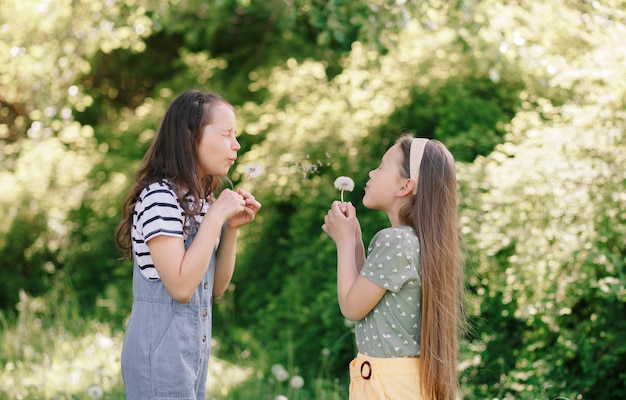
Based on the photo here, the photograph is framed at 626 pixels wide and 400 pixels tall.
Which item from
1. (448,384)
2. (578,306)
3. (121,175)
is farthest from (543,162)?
(121,175)

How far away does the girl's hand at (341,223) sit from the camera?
243cm

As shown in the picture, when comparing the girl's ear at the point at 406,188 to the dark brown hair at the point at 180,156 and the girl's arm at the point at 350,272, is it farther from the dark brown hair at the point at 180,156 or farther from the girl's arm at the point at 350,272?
the dark brown hair at the point at 180,156

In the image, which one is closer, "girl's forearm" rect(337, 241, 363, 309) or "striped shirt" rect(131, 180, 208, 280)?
"striped shirt" rect(131, 180, 208, 280)

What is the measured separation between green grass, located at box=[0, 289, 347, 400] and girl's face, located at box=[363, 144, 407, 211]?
121 centimetres

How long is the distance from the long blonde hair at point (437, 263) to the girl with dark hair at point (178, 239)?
0.51m

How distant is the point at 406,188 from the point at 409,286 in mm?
290

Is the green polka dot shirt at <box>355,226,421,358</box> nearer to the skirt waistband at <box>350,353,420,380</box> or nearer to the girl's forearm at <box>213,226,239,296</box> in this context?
the skirt waistband at <box>350,353,420,380</box>

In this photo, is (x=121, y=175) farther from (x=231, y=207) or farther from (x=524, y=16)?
(x=231, y=207)

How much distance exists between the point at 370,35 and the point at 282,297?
183cm

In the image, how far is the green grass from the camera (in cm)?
399

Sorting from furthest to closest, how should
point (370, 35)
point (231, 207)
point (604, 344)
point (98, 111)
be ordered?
point (98, 111)
point (370, 35)
point (604, 344)
point (231, 207)

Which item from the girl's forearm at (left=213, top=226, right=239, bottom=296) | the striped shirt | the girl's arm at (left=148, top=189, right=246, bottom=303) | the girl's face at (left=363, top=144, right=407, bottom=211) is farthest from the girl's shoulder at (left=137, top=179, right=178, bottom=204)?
the girl's face at (left=363, top=144, right=407, bottom=211)

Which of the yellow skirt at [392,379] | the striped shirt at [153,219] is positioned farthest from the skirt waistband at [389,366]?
the striped shirt at [153,219]

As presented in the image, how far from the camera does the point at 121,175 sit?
21.9 feet
